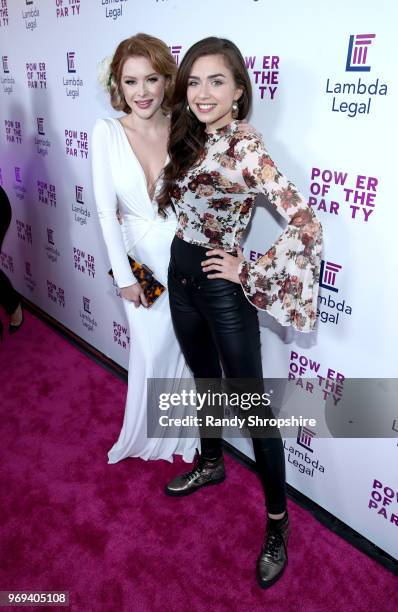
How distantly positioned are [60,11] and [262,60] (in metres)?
1.66

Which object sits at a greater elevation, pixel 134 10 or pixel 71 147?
pixel 134 10

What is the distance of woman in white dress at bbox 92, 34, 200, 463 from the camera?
2.04 meters

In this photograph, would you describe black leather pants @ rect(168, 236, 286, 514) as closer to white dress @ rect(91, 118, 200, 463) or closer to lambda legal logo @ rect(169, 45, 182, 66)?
white dress @ rect(91, 118, 200, 463)

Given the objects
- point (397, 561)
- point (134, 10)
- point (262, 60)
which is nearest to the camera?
point (262, 60)

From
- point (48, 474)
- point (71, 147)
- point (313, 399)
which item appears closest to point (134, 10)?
point (71, 147)

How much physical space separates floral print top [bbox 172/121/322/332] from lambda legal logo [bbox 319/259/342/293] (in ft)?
0.82

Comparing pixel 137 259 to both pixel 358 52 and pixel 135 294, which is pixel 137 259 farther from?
pixel 358 52

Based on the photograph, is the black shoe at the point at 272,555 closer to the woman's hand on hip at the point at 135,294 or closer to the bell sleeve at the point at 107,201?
the woman's hand on hip at the point at 135,294

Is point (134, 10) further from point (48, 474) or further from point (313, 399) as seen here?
point (48, 474)

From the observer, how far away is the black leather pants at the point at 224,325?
6.30 ft

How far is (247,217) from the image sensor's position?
1906 mm

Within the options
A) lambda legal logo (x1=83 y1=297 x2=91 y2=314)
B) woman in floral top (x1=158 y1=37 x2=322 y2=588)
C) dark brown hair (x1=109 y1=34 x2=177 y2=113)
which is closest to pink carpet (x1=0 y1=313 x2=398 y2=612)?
woman in floral top (x1=158 y1=37 x2=322 y2=588)

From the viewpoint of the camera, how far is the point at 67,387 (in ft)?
11.0

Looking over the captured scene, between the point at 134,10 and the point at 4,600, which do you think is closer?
the point at 4,600
